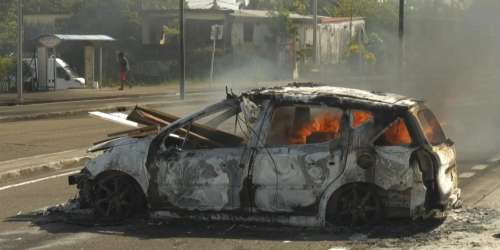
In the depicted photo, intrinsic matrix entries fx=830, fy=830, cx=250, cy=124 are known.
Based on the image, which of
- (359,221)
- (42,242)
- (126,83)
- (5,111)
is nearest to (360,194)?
(359,221)

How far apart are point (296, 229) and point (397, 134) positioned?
4.48 feet

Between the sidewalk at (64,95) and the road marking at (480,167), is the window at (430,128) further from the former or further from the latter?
the sidewalk at (64,95)

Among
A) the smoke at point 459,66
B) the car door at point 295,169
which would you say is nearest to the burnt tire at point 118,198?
the car door at point 295,169

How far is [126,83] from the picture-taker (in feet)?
138

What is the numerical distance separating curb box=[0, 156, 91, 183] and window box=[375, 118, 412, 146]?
20.3ft

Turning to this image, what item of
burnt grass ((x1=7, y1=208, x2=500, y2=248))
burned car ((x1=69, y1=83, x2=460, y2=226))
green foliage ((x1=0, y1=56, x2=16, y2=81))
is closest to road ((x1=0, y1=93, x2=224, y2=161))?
burnt grass ((x1=7, y1=208, x2=500, y2=248))

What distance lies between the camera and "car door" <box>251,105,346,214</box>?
8031mm

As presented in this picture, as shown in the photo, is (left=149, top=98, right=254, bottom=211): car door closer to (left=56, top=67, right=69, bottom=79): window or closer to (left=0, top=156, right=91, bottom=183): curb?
(left=0, top=156, right=91, bottom=183): curb

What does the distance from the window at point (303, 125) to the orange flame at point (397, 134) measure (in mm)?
496

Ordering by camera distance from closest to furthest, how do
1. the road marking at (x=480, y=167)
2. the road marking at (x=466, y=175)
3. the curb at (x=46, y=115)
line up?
the road marking at (x=466, y=175) → the road marking at (x=480, y=167) → the curb at (x=46, y=115)

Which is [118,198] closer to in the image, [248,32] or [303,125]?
[303,125]

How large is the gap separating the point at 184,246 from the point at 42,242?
1371 millimetres

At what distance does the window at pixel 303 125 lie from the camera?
8.28m

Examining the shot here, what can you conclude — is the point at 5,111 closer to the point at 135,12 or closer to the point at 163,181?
the point at 163,181
